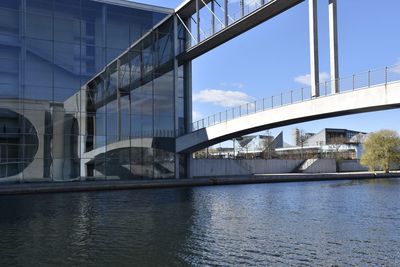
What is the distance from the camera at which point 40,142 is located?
110 ft

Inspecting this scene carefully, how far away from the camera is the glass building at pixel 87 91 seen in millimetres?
33000

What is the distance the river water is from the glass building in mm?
12093

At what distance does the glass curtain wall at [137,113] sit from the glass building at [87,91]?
8 centimetres

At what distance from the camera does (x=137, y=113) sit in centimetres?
3750

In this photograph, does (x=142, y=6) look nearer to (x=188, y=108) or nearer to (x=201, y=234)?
(x=188, y=108)

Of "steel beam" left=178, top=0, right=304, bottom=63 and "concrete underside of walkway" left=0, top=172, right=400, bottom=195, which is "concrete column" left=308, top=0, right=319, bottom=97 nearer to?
"steel beam" left=178, top=0, right=304, bottom=63

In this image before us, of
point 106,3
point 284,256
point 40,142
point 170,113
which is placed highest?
point 106,3

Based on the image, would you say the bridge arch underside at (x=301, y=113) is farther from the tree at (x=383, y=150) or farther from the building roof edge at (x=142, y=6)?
the tree at (x=383, y=150)

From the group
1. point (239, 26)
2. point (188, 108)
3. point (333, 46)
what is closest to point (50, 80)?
point (188, 108)

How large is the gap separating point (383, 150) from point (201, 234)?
4744 centimetres

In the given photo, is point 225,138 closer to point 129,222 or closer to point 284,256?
point 129,222

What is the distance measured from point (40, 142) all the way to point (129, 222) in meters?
19.6

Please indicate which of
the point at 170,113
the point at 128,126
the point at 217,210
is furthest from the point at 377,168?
the point at 217,210

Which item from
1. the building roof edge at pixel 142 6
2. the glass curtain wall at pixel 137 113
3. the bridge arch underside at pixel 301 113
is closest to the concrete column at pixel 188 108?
the glass curtain wall at pixel 137 113
